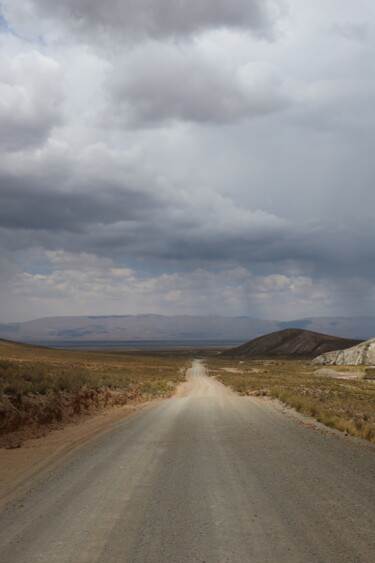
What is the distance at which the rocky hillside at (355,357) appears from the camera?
96.8m

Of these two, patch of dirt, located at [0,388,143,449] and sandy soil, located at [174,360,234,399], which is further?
sandy soil, located at [174,360,234,399]

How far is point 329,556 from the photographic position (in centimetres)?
502

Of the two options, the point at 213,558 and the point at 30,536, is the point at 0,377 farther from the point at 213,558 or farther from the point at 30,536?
the point at 213,558

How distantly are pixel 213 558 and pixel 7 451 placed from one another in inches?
362

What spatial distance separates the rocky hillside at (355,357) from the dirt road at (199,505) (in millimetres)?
94280

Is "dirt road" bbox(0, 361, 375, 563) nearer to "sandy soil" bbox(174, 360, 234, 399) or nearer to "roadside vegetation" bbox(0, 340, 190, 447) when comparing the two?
"roadside vegetation" bbox(0, 340, 190, 447)

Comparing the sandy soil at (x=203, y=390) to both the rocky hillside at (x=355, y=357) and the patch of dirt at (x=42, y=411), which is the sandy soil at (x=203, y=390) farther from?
the rocky hillside at (x=355, y=357)

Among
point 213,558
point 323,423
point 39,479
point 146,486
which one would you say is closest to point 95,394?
point 323,423

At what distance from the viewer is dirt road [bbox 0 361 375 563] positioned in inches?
205

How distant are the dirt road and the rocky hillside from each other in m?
94.3

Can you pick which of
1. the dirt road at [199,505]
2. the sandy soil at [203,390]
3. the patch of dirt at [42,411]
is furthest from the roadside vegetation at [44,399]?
the sandy soil at [203,390]

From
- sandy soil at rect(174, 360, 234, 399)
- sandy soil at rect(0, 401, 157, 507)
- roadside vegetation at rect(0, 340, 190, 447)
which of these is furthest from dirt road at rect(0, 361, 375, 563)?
sandy soil at rect(174, 360, 234, 399)

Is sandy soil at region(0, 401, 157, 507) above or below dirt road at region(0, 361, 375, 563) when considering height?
below

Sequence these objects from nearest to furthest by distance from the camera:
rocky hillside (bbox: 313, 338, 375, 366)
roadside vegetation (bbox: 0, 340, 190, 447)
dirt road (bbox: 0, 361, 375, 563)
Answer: dirt road (bbox: 0, 361, 375, 563), roadside vegetation (bbox: 0, 340, 190, 447), rocky hillside (bbox: 313, 338, 375, 366)
